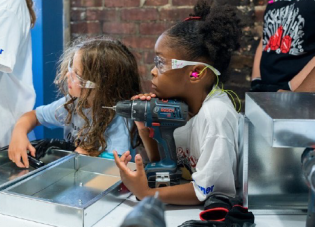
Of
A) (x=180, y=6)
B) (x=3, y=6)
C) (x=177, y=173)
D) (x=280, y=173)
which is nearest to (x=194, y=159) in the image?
(x=177, y=173)

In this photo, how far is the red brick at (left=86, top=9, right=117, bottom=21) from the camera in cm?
236

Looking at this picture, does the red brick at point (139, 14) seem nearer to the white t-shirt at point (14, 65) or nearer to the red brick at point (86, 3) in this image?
the red brick at point (86, 3)

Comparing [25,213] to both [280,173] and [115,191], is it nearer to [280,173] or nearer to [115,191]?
[115,191]

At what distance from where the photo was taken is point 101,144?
1.51m

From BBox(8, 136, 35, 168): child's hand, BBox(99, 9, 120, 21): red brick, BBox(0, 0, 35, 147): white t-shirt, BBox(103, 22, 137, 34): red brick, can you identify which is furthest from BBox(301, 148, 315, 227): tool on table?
BBox(99, 9, 120, 21): red brick

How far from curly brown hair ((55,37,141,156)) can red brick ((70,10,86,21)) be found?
900 mm

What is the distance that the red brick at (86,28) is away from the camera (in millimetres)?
2418

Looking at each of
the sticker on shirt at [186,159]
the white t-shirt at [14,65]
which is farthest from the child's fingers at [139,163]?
the white t-shirt at [14,65]

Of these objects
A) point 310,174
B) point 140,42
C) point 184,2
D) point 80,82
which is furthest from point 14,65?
point 310,174

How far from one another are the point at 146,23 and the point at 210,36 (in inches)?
41.0

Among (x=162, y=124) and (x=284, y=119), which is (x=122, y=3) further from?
(x=284, y=119)

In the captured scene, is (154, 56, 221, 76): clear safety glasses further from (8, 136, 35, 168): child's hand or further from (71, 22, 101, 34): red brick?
(71, 22, 101, 34): red brick

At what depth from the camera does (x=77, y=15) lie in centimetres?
246

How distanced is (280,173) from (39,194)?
0.77 meters
